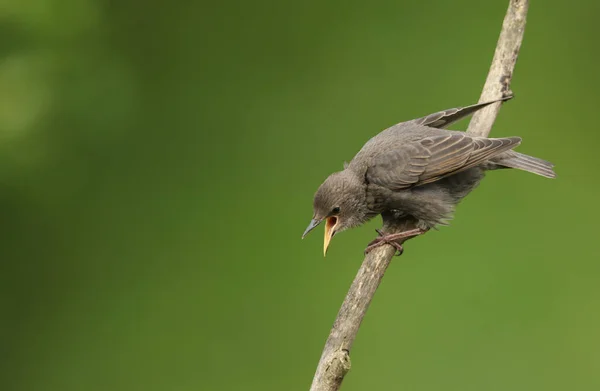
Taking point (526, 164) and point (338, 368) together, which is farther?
point (526, 164)

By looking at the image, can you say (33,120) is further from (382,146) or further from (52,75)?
(382,146)

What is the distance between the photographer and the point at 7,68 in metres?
3.68

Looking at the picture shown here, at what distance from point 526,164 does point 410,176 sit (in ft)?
1.64

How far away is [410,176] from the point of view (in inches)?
118

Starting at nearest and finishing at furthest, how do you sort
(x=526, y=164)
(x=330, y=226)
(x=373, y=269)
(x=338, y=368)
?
1. (x=338, y=368)
2. (x=373, y=269)
3. (x=330, y=226)
4. (x=526, y=164)

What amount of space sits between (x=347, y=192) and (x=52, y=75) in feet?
5.58

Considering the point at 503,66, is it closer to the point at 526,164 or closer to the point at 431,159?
the point at 526,164

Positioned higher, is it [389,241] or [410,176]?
[410,176]

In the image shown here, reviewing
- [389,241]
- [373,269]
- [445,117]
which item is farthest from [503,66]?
[373,269]

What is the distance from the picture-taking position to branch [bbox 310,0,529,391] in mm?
2246

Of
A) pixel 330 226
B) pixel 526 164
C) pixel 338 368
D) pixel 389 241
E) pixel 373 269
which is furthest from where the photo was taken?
pixel 526 164

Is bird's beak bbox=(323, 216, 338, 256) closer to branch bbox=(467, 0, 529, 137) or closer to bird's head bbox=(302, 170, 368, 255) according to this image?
bird's head bbox=(302, 170, 368, 255)

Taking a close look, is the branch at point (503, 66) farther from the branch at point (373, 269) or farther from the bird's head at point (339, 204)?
the bird's head at point (339, 204)

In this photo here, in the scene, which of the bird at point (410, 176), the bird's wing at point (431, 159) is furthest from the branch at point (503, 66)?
the bird's wing at point (431, 159)
